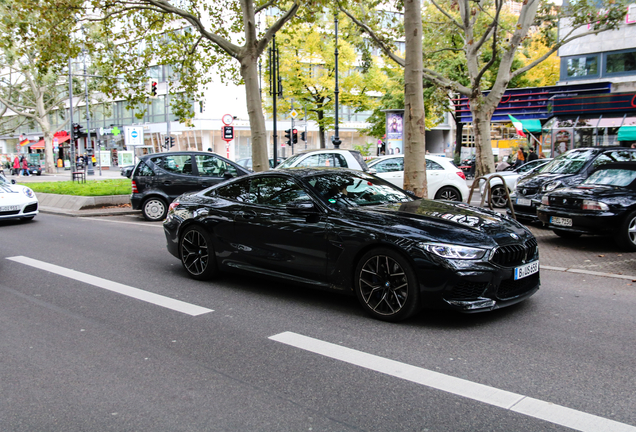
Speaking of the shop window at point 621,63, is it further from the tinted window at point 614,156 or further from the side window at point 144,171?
the side window at point 144,171

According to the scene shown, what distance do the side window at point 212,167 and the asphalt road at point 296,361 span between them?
24.9 feet

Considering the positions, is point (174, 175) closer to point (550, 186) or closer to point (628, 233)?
point (550, 186)

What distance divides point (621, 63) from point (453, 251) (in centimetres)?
2802

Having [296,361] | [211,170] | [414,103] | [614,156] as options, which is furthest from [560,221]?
[211,170]

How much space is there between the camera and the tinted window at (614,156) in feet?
37.4

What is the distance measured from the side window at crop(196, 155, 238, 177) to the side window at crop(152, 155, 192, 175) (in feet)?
0.85

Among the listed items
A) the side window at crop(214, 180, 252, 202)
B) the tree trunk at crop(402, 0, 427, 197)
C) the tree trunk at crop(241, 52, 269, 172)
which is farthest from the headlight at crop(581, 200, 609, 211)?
the tree trunk at crop(241, 52, 269, 172)

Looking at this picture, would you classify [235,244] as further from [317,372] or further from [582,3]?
[582,3]

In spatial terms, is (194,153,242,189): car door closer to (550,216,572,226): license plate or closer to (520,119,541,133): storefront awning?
(550,216,572,226): license plate

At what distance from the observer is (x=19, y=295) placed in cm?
646

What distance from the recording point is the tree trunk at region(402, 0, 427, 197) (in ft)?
37.6

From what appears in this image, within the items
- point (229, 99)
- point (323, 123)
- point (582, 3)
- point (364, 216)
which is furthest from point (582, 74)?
point (229, 99)

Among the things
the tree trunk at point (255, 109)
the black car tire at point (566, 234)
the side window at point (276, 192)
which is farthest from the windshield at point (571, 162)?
the side window at point (276, 192)

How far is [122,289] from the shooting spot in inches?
263
